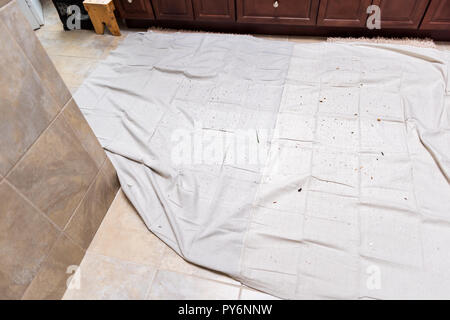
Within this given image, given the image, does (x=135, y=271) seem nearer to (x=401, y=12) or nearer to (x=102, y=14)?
(x=102, y=14)

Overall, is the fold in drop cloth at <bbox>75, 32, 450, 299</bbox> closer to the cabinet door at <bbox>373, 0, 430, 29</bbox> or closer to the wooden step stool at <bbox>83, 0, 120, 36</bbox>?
the cabinet door at <bbox>373, 0, 430, 29</bbox>

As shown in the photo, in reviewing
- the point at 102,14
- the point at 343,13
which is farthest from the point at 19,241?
the point at 343,13

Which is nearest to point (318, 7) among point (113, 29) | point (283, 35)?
point (283, 35)

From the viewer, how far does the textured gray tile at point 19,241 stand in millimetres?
818

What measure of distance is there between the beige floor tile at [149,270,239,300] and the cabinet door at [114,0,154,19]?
6.53ft

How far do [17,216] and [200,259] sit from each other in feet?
2.05

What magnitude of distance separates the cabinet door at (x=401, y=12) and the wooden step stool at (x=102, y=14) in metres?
1.89

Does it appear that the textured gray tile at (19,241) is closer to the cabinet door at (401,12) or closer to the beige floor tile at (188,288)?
the beige floor tile at (188,288)

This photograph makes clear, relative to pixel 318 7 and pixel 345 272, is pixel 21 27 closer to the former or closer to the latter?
pixel 345 272

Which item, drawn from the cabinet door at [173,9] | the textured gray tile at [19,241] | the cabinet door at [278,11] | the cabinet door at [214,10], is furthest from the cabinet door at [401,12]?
the textured gray tile at [19,241]

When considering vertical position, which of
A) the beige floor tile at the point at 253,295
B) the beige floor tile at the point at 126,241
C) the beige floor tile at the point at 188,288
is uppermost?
the beige floor tile at the point at 126,241

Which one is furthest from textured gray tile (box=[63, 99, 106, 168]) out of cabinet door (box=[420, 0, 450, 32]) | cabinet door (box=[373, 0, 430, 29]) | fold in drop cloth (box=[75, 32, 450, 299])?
cabinet door (box=[420, 0, 450, 32])

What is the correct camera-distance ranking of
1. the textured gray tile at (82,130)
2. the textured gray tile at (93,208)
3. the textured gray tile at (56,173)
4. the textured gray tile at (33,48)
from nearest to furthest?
the textured gray tile at (33,48), the textured gray tile at (56,173), the textured gray tile at (82,130), the textured gray tile at (93,208)

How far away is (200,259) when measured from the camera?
111 cm
